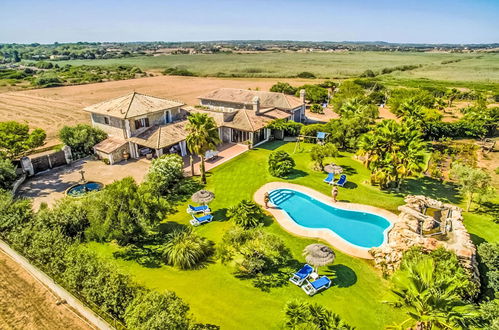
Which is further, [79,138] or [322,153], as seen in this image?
[79,138]

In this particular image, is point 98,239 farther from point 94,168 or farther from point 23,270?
point 94,168

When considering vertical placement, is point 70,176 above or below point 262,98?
below

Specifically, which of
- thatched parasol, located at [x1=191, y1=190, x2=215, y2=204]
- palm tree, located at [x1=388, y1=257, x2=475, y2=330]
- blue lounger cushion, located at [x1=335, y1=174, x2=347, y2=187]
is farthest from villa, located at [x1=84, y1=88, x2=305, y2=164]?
palm tree, located at [x1=388, y1=257, x2=475, y2=330]

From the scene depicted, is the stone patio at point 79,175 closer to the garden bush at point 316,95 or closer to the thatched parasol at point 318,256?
the thatched parasol at point 318,256

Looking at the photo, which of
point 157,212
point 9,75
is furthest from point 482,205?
point 9,75

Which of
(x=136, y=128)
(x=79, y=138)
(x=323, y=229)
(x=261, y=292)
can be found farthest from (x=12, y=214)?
(x=323, y=229)

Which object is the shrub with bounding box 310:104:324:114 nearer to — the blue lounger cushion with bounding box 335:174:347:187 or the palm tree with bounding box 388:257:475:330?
the blue lounger cushion with bounding box 335:174:347:187

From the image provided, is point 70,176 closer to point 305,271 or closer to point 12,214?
point 12,214
